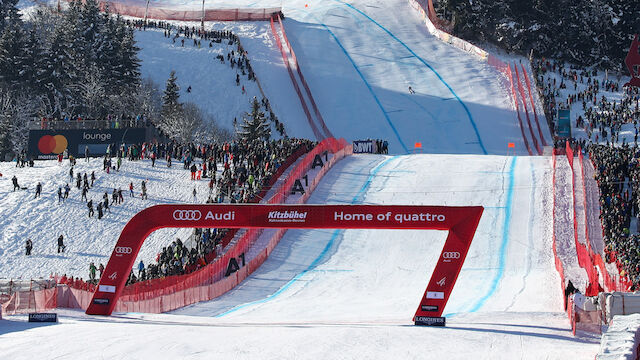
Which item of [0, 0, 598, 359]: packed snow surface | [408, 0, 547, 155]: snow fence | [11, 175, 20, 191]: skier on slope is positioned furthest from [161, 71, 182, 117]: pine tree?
[11, 175, 20, 191]: skier on slope

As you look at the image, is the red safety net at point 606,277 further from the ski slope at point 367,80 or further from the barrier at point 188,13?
the barrier at point 188,13

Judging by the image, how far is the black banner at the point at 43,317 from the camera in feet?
59.9

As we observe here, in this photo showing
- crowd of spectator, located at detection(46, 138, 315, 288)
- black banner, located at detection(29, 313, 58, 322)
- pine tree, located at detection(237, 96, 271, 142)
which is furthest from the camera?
pine tree, located at detection(237, 96, 271, 142)

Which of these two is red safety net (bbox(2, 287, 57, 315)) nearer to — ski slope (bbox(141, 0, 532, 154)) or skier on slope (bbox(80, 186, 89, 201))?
skier on slope (bbox(80, 186, 89, 201))

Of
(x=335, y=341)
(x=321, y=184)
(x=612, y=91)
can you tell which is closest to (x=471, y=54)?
(x=612, y=91)

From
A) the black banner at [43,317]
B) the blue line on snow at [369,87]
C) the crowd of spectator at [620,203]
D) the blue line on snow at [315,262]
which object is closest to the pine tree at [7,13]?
the blue line on snow at [369,87]

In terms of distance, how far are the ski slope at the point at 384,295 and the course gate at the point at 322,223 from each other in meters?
0.58

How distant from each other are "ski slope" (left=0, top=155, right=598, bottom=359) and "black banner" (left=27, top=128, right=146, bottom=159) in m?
8.91

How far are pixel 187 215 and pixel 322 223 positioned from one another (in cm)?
254

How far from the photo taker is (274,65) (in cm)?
A: 6069

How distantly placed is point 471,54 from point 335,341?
4700 centimetres

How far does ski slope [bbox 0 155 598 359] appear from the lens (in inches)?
612

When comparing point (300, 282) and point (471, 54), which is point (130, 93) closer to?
point (471, 54)

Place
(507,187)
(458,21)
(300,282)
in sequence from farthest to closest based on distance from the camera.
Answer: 1. (458,21)
2. (507,187)
3. (300,282)
